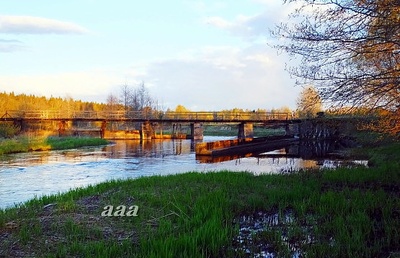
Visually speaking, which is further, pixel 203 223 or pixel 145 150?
pixel 145 150

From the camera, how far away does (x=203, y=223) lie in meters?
6.97

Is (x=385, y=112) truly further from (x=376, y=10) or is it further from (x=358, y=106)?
(x=376, y=10)

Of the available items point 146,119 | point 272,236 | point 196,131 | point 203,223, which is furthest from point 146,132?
point 272,236

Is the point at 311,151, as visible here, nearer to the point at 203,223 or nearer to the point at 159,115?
the point at 159,115

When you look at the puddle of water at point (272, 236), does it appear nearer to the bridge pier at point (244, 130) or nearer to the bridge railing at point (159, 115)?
the bridge railing at point (159, 115)

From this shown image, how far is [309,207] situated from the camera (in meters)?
8.28

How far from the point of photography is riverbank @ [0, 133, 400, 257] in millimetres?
5684

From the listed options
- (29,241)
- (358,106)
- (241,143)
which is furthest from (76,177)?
(241,143)

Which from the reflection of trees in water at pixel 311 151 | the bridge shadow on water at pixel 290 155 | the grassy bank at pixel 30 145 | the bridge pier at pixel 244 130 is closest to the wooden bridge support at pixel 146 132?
the grassy bank at pixel 30 145

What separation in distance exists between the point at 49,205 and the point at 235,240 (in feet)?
17.0

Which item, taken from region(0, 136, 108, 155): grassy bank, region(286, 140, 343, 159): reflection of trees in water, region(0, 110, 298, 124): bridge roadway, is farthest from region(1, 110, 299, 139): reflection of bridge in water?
region(0, 136, 108, 155): grassy bank

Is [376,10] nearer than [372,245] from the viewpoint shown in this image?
No

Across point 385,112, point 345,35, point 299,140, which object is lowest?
point 299,140

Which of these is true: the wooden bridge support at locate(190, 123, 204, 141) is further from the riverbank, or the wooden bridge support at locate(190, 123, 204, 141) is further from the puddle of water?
the puddle of water
